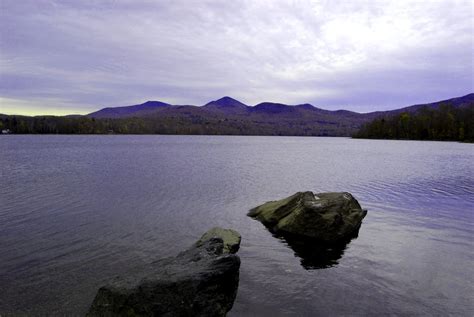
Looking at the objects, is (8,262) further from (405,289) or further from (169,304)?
(405,289)

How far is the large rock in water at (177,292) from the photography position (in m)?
9.84

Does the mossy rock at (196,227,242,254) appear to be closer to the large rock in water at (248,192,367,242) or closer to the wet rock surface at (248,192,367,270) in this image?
the wet rock surface at (248,192,367,270)

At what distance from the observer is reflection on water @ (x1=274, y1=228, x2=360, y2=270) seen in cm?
1617

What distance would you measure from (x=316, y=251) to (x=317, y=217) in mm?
2585

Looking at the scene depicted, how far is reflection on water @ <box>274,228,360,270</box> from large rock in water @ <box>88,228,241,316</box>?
5.64m

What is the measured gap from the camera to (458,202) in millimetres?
30281

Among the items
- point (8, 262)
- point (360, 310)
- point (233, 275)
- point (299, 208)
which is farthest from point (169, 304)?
point (299, 208)

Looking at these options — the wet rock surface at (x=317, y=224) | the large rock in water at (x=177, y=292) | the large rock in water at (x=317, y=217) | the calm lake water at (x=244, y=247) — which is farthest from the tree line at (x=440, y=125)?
the large rock in water at (x=177, y=292)

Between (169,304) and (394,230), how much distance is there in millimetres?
16667

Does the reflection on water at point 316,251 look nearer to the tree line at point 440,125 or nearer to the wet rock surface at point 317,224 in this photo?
the wet rock surface at point 317,224

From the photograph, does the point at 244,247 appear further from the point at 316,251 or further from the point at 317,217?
the point at 317,217

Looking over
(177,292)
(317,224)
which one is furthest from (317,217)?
(177,292)

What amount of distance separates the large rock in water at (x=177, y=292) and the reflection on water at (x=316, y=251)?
5.64 meters

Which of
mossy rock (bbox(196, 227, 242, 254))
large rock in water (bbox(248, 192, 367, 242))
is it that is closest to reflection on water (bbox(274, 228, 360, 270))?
large rock in water (bbox(248, 192, 367, 242))
